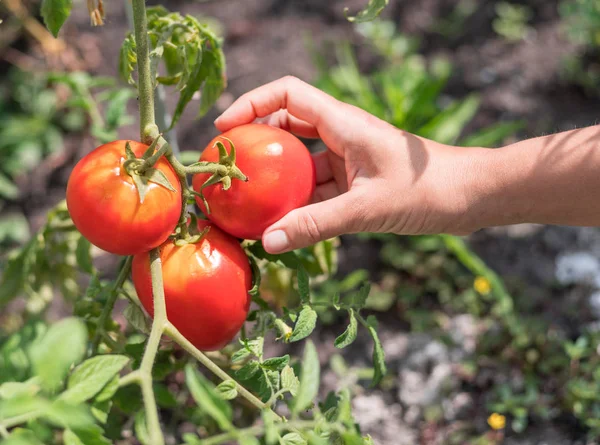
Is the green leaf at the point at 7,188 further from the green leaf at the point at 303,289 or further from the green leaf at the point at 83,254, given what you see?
the green leaf at the point at 303,289

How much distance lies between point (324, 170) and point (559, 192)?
48 centimetres

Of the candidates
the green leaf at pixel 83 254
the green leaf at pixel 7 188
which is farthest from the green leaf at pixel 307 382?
the green leaf at pixel 7 188

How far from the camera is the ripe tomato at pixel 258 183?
3.19 ft

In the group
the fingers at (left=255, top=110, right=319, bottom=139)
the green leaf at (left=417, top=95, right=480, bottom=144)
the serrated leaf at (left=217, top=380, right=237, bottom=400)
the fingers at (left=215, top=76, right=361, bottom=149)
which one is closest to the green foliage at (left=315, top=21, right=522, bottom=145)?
the green leaf at (left=417, top=95, right=480, bottom=144)

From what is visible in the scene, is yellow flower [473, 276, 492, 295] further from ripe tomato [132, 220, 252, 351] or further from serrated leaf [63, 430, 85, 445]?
serrated leaf [63, 430, 85, 445]

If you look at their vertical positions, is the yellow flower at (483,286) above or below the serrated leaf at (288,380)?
below

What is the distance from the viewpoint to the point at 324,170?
135 cm

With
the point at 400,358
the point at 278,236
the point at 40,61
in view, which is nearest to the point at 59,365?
the point at 278,236

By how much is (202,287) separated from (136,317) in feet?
0.48

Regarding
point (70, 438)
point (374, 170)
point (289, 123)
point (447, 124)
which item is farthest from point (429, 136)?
point (70, 438)

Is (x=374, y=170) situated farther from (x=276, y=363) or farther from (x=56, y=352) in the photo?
(x=56, y=352)

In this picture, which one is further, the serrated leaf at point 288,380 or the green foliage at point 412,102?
the green foliage at point 412,102

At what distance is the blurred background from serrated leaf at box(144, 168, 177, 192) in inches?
16.3

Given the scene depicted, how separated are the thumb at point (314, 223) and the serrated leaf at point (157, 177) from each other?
0.65ft
